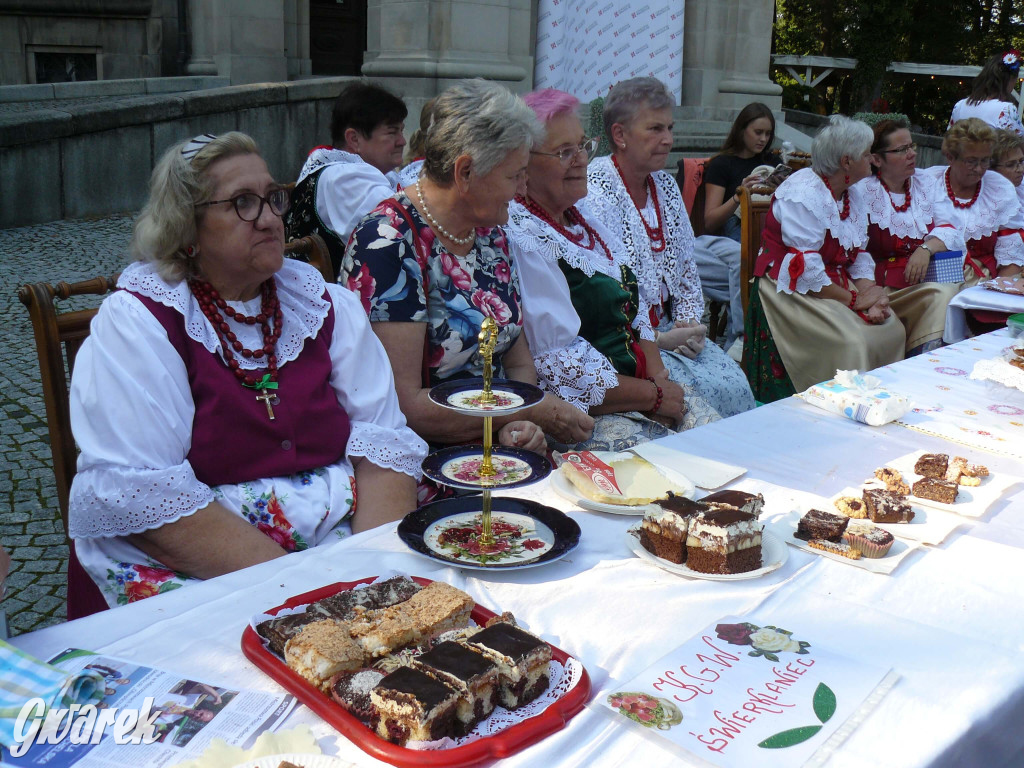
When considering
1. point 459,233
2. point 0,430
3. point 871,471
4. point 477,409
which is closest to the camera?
point 477,409

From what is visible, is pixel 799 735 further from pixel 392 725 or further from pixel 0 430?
pixel 0 430

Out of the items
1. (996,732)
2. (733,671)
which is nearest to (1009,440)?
(996,732)

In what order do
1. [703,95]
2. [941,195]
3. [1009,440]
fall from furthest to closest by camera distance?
[703,95] < [941,195] < [1009,440]

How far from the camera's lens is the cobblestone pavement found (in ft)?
10.3

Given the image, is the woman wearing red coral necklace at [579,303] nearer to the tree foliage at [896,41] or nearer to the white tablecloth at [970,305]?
the white tablecloth at [970,305]

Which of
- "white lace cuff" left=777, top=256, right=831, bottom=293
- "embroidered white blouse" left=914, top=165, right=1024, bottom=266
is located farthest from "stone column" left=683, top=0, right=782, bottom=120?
"white lace cuff" left=777, top=256, right=831, bottom=293

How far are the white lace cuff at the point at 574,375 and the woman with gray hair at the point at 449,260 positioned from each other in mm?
Result: 230

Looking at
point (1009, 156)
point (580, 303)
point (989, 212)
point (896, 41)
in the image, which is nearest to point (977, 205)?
point (989, 212)

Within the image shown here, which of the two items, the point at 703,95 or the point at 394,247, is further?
the point at 703,95

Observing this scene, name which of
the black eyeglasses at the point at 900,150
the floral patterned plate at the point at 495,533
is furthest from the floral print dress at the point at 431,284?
the black eyeglasses at the point at 900,150

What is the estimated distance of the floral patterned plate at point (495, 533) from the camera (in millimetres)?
1647

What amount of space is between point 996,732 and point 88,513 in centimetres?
163

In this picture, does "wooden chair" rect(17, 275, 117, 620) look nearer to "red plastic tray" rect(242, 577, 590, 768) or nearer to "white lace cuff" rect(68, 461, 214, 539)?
"white lace cuff" rect(68, 461, 214, 539)

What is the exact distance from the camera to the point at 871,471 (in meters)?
2.21
